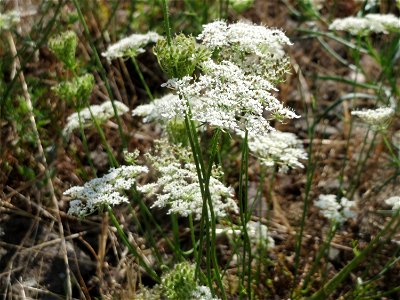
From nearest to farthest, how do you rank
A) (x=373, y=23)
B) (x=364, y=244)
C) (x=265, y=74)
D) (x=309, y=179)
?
(x=265, y=74)
(x=309, y=179)
(x=373, y=23)
(x=364, y=244)

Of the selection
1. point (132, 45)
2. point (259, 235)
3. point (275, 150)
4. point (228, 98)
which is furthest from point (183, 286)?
point (132, 45)

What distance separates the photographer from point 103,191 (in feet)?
7.54

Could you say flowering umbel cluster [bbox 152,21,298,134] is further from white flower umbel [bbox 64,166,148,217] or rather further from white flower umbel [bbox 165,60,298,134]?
white flower umbel [bbox 64,166,148,217]

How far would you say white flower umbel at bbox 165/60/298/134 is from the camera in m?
1.89

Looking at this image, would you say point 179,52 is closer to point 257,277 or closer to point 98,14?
point 257,277

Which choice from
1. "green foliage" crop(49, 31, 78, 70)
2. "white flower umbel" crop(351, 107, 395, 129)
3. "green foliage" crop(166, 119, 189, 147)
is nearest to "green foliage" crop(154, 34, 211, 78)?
"green foliage" crop(166, 119, 189, 147)

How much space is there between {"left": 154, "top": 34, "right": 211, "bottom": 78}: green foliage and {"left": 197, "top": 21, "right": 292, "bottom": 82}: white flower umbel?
8cm

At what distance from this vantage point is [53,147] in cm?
384

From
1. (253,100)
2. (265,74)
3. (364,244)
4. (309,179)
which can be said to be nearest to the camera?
(253,100)

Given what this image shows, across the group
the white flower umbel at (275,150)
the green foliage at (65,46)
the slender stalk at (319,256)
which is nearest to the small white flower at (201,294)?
the white flower umbel at (275,150)

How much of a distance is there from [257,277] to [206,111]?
1306mm

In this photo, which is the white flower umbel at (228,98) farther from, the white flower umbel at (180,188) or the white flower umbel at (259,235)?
the white flower umbel at (259,235)

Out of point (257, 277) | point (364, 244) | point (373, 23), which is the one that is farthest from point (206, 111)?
point (364, 244)

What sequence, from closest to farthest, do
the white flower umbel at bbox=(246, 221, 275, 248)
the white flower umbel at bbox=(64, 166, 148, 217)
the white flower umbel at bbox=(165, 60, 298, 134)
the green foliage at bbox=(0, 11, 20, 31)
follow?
the white flower umbel at bbox=(165, 60, 298, 134)
the white flower umbel at bbox=(64, 166, 148, 217)
the white flower umbel at bbox=(246, 221, 275, 248)
the green foliage at bbox=(0, 11, 20, 31)
